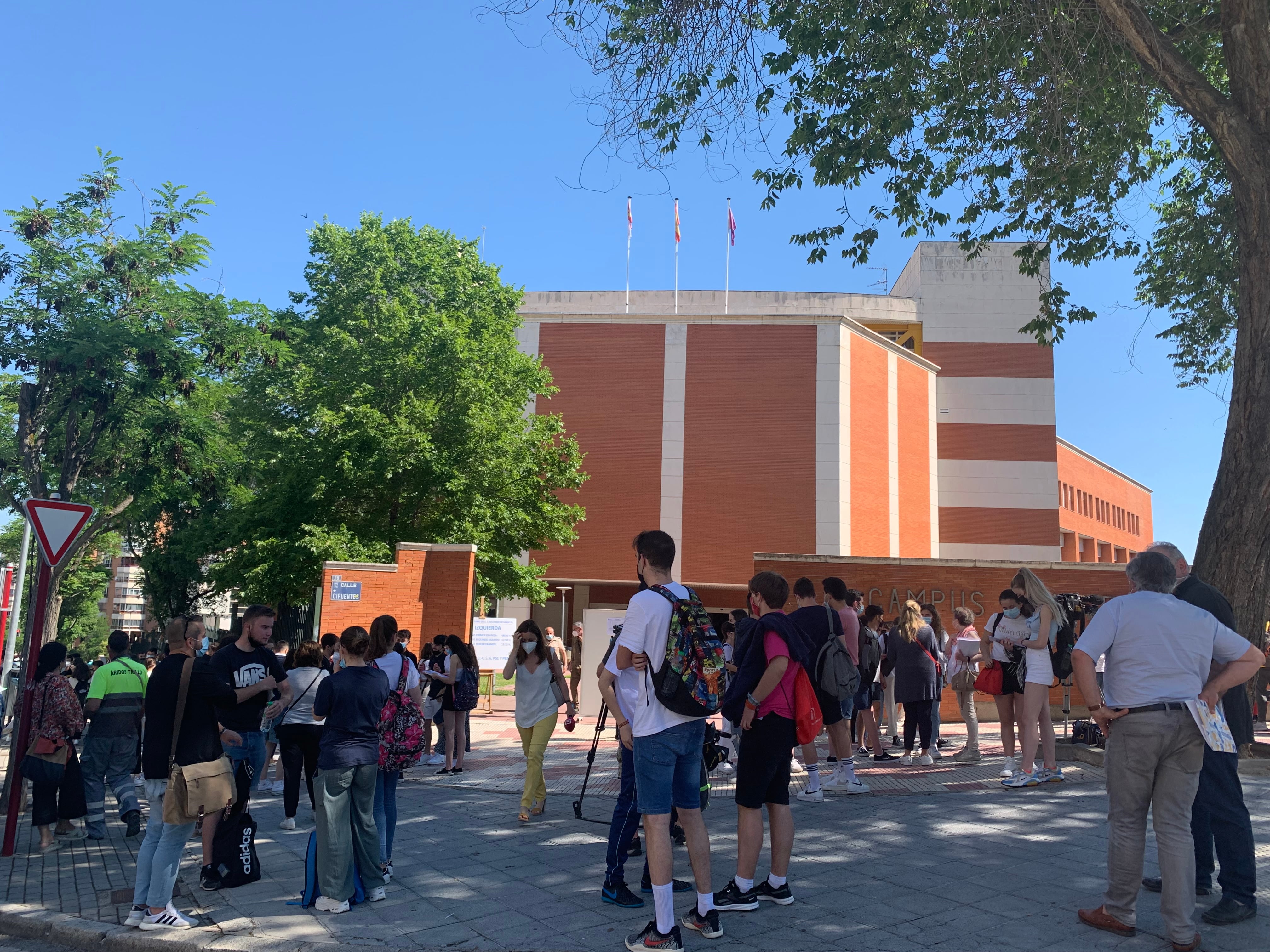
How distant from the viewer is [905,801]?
26.3ft

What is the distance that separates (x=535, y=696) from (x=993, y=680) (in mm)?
4206

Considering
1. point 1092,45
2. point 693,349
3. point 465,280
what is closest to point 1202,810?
point 1092,45

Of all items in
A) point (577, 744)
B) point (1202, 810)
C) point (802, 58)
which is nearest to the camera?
point (1202, 810)

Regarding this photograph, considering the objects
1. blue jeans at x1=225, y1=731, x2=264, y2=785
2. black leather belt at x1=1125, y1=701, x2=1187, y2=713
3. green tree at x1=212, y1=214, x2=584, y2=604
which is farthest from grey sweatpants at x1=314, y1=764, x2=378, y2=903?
green tree at x1=212, y1=214, x2=584, y2=604

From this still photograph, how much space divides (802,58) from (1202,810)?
882 cm

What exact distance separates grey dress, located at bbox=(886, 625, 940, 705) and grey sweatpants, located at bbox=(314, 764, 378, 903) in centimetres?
629

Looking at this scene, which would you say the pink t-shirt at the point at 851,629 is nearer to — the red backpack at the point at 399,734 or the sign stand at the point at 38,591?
the red backpack at the point at 399,734

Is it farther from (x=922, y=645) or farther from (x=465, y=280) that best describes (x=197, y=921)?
(x=465, y=280)

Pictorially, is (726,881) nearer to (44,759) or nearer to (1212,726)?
(1212,726)

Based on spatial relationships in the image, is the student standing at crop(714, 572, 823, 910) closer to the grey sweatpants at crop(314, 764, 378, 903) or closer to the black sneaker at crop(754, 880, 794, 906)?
the black sneaker at crop(754, 880, 794, 906)

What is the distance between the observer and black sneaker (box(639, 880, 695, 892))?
560cm

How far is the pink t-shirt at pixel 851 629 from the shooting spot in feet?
28.7

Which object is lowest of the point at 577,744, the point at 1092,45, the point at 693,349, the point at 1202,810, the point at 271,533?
the point at 577,744

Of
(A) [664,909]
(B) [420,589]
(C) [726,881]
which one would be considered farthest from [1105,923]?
(B) [420,589]
